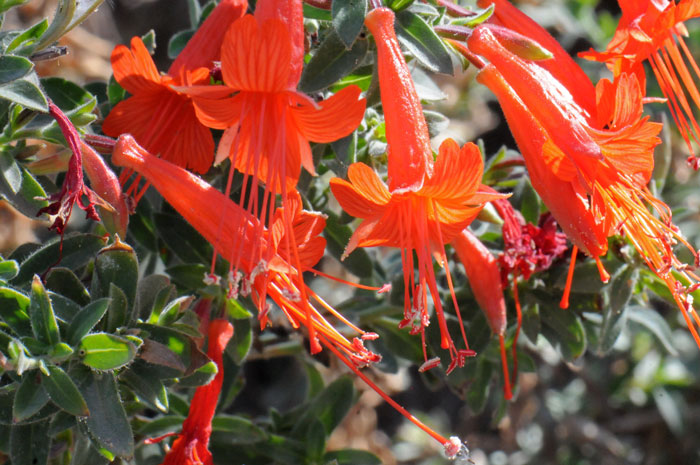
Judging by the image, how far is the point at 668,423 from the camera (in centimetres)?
351

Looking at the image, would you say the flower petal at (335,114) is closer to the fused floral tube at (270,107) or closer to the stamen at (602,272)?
the fused floral tube at (270,107)

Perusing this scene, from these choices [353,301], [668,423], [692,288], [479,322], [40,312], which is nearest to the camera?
[40,312]

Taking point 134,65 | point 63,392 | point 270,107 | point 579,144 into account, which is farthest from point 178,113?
point 579,144

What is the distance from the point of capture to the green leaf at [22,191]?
1.79m

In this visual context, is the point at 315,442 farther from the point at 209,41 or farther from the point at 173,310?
the point at 209,41

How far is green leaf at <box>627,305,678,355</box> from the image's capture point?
8.09 feet

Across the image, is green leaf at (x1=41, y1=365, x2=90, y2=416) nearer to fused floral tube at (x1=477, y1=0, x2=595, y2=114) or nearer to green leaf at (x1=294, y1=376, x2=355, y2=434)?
green leaf at (x1=294, y1=376, x2=355, y2=434)

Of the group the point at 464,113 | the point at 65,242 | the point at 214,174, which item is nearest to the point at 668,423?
the point at 464,113

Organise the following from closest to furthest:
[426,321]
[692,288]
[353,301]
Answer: [426,321], [692,288], [353,301]

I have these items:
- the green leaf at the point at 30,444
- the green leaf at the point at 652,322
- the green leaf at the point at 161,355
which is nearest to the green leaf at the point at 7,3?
the green leaf at the point at 161,355

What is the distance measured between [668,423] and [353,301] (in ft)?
5.85

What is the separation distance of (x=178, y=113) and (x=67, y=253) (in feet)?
1.37

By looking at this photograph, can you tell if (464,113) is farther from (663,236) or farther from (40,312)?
(40,312)

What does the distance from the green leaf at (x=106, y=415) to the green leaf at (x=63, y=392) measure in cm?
6
